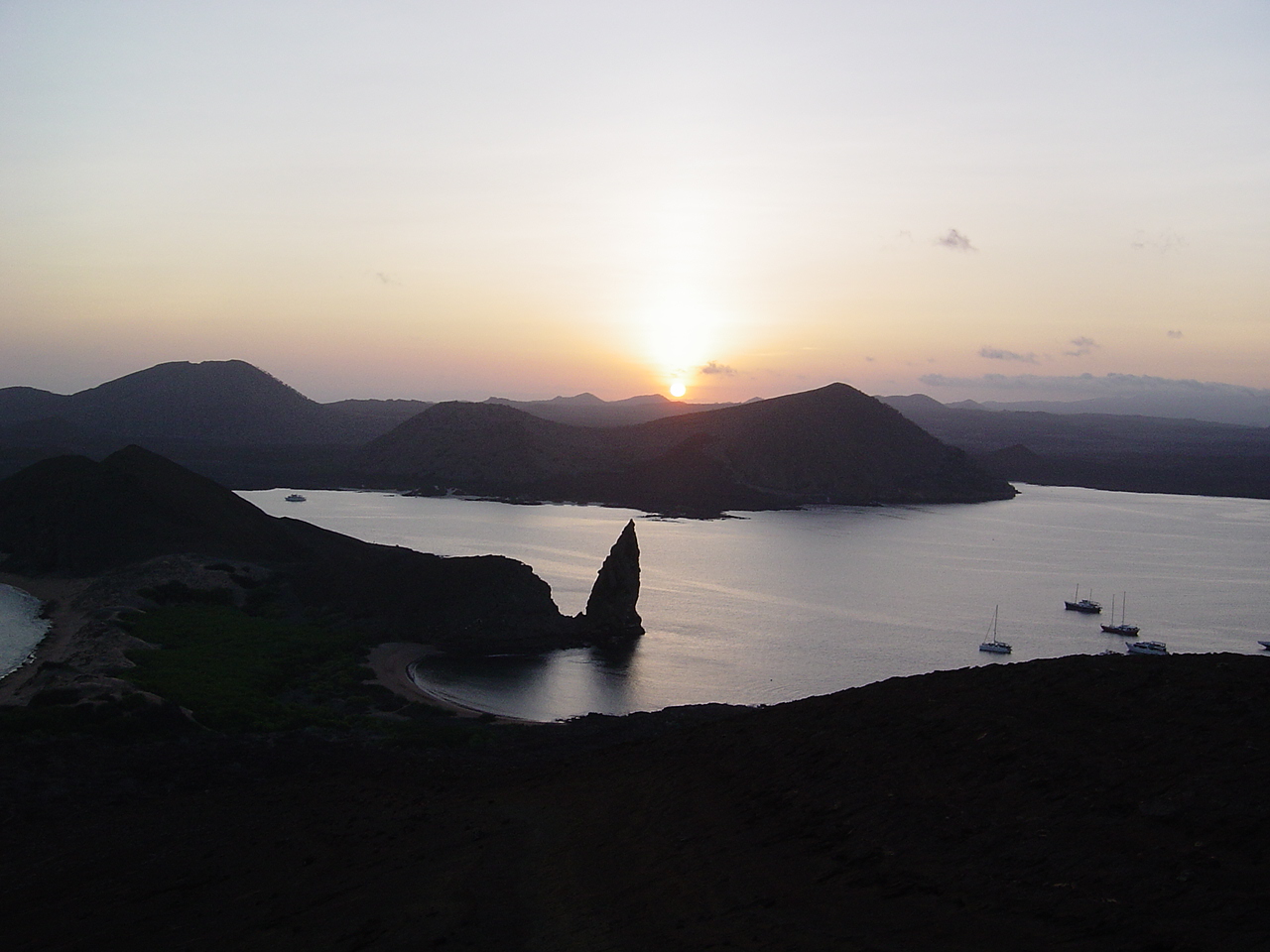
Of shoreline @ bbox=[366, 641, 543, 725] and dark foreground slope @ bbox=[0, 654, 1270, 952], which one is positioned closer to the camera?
dark foreground slope @ bbox=[0, 654, 1270, 952]

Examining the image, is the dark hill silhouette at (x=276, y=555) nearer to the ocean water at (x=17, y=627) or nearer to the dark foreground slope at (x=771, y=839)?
the ocean water at (x=17, y=627)

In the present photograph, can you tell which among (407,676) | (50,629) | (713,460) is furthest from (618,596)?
(713,460)

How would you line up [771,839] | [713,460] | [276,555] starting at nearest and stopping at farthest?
[771,839]
[276,555]
[713,460]

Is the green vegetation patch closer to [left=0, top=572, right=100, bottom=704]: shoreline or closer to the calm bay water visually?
[left=0, top=572, right=100, bottom=704]: shoreline

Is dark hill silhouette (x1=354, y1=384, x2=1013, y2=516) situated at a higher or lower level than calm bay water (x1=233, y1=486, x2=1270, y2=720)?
higher

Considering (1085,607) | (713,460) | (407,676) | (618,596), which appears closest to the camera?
(407,676)

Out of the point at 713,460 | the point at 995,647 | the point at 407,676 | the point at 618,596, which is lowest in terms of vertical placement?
the point at 407,676

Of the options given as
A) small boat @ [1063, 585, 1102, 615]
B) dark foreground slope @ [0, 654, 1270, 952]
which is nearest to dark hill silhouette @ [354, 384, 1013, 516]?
small boat @ [1063, 585, 1102, 615]

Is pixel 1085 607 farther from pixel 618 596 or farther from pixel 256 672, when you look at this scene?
pixel 256 672
